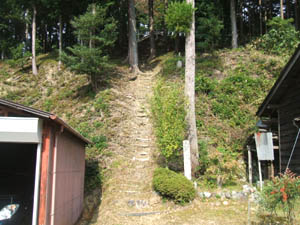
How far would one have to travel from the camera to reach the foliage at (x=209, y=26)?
69.2 feet

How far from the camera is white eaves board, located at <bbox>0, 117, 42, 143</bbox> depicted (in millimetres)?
5660

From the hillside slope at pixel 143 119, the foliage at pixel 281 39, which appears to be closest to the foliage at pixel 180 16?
the hillside slope at pixel 143 119

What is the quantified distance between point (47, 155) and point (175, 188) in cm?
491

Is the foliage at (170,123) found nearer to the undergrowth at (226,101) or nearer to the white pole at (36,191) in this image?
the undergrowth at (226,101)

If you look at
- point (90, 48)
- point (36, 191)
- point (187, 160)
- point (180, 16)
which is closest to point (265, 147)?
point (187, 160)

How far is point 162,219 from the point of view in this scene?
8719mm

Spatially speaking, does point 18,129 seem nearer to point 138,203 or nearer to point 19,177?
point 19,177

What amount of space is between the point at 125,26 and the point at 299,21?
17.5 metres

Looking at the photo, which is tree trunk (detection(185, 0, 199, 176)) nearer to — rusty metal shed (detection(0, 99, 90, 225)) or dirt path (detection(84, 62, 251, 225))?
dirt path (detection(84, 62, 251, 225))

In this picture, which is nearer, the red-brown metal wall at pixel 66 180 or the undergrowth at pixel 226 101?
the red-brown metal wall at pixel 66 180

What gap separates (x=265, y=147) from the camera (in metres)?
9.68

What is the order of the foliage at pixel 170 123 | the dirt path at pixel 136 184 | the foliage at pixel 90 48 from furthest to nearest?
the foliage at pixel 90 48 < the foliage at pixel 170 123 < the dirt path at pixel 136 184

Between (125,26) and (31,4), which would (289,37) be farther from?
(31,4)

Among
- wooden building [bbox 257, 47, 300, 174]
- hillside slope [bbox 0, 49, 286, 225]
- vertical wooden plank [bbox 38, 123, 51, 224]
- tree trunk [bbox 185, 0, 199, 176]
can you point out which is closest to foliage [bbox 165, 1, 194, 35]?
tree trunk [bbox 185, 0, 199, 176]
